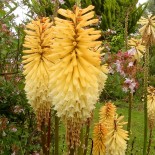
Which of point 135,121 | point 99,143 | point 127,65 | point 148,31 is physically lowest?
point 135,121

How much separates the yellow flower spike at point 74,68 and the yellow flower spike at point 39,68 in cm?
19

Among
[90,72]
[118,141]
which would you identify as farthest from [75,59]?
[118,141]

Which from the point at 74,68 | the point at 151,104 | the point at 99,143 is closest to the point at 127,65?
the point at 151,104

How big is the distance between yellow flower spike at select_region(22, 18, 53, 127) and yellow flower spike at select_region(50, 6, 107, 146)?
7.6 inches

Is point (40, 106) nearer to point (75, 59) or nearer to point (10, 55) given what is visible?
point (75, 59)

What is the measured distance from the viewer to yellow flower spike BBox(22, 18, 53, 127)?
2.63 meters

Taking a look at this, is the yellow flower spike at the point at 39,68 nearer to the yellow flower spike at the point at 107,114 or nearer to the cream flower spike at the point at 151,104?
the yellow flower spike at the point at 107,114

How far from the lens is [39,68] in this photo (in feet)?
8.87

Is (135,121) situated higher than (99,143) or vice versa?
(99,143)

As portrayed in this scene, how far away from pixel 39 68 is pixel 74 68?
1.05 ft

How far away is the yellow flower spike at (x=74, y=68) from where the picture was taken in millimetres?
2340

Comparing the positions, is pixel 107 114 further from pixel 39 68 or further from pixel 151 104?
pixel 39 68

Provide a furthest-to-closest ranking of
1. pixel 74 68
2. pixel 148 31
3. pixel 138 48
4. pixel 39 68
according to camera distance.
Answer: pixel 138 48
pixel 148 31
pixel 39 68
pixel 74 68

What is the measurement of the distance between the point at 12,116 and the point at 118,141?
1792 millimetres
